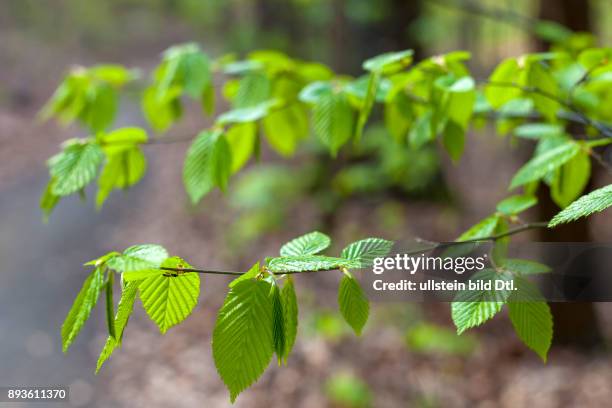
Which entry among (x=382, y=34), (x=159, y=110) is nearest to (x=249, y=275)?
(x=159, y=110)

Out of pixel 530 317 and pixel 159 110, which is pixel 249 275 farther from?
pixel 159 110

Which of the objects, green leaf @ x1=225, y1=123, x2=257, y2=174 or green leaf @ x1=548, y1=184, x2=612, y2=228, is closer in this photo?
green leaf @ x1=548, y1=184, x2=612, y2=228

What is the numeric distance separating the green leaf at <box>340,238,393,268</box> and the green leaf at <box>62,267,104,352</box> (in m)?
0.36

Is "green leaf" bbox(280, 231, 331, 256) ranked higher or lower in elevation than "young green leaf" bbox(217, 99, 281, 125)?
lower

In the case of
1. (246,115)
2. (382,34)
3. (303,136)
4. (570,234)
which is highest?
(246,115)

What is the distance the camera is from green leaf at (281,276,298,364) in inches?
29.0

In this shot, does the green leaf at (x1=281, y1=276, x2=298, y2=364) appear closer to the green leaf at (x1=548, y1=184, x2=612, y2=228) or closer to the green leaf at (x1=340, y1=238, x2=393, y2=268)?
the green leaf at (x1=340, y1=238, x2=393, y2=268)

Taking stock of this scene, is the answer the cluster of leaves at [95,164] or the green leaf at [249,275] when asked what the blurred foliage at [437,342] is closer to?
the cluster of leaves at [95,164]

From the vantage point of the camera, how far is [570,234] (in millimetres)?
3340

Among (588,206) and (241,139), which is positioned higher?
(588,206)

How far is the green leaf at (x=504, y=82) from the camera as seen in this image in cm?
118

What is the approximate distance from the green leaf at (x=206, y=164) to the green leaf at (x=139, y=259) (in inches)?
16.0

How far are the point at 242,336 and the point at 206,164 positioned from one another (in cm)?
56

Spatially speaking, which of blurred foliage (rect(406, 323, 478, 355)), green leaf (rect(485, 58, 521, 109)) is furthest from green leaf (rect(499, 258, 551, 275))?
blurred foliage (rect(406, 323, 478, 355))
